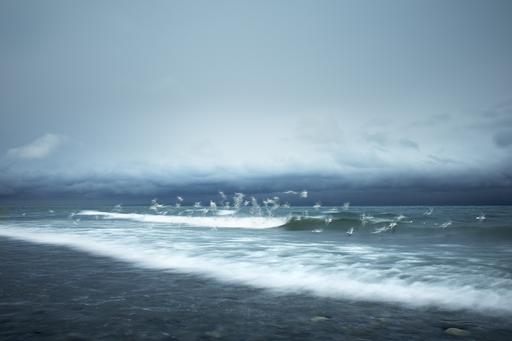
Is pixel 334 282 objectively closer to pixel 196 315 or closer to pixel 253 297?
pixel 253 297

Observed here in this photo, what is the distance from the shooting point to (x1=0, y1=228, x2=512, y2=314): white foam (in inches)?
291

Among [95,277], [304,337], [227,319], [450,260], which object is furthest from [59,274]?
[450,260]

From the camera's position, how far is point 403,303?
23.4 ft

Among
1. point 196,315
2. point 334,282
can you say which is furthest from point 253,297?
point 334,282

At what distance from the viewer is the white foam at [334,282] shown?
24.2 feet

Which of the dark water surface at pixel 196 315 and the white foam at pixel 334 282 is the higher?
the dark water surface at pixel 196 315

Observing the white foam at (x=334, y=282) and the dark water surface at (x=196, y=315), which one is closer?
the dark water surface at (x=196, y=315)

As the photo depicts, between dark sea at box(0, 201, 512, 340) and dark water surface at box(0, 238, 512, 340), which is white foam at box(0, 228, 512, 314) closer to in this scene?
dark sea at box(0, 201, 512, 340)

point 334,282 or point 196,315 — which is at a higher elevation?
point 196,315

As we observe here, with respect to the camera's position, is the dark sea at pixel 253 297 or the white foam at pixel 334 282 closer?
the dark sea at pixel 253 297

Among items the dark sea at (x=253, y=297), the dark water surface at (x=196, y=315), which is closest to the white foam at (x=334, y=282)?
the dark sea at (x=253, y=297)

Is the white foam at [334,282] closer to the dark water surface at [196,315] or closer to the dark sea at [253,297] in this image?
the dark sea at [253,297]

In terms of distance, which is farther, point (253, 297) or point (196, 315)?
point (253, 297)

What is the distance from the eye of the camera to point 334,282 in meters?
9.02
